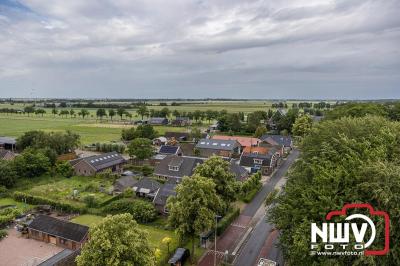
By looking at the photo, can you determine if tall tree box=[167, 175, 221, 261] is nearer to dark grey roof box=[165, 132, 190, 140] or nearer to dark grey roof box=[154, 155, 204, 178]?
dark grey roof box=[154, 155, 204, 178]

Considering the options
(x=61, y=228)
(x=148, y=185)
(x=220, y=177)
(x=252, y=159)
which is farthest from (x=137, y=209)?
(x=252, y=159)

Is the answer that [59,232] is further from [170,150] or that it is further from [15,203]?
[170,150]

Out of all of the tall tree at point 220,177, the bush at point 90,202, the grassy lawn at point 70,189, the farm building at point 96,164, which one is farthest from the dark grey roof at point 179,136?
the tall tree at point 220,177

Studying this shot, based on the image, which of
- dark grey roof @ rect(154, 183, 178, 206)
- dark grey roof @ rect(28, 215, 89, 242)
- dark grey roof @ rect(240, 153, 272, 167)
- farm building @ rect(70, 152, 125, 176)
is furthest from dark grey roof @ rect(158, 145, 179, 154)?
dark grey roof @ rect(28, 215, 89, 242)

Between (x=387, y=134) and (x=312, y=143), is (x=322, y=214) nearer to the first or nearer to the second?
(x=387, y=134)

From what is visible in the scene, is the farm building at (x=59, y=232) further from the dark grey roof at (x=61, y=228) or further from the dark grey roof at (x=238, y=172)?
the dark grey roof at (x=238, y=172)
